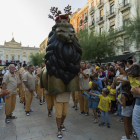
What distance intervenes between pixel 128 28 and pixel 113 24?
31.1 feet

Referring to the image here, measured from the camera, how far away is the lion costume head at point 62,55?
303cm

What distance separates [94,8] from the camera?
23422 millimetres

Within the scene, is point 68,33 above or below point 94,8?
below

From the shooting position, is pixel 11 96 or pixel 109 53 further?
pixel 109 53

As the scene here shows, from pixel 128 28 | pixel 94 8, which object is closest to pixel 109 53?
pixel 128 28

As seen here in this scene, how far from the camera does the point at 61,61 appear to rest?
9.97 feet

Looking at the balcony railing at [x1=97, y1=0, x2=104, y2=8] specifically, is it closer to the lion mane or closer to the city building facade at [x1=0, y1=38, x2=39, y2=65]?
the lion mane

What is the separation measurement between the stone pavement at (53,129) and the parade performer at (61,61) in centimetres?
35

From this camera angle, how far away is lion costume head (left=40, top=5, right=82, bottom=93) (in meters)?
3.03

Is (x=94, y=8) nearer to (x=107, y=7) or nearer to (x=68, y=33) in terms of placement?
(x=107, y=7)

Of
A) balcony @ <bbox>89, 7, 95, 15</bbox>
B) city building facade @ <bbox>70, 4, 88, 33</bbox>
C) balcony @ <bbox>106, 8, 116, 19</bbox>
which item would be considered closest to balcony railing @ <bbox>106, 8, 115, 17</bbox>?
balcony @ <bbox>106, 8, 116, 19</bbox>

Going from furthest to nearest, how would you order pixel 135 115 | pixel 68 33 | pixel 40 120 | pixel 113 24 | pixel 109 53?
1. pixel 113 24
2. pixel 109 53
3. pixel 40 120
4. pixel 68 33
5. pixel 135 115

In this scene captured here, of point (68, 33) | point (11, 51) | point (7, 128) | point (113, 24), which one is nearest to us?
point (68, 33)

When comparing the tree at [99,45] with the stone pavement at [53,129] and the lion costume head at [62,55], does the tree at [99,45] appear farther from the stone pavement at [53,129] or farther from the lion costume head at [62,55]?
the lion costume head at [62,55]
